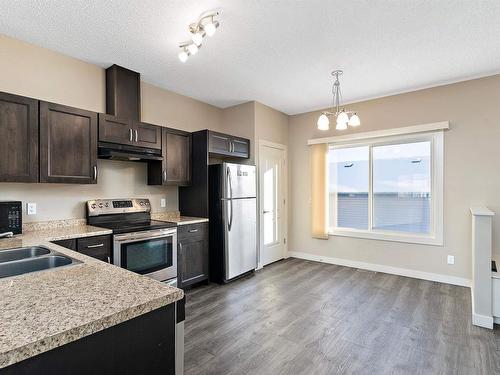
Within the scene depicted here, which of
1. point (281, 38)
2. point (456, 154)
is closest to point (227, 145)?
point (281, 38)

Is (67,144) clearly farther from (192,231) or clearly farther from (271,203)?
(271,203)

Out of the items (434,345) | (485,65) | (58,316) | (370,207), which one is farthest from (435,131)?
(58,316)

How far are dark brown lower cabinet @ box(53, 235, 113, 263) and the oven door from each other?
6cm

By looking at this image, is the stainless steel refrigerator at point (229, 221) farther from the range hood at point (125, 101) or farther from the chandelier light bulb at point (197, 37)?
the chandelier light bulb at point (197, 37)

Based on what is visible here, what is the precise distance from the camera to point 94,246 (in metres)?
2.58

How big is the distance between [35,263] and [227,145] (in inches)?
108

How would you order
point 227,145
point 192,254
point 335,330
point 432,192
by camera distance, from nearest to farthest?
point 335,330
point 192,254
point 432,192
point 227,145

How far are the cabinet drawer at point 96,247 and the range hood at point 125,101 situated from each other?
0.93 metres

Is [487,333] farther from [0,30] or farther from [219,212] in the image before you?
[0,30]

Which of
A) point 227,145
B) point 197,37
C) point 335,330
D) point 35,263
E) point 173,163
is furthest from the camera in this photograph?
point 227,145

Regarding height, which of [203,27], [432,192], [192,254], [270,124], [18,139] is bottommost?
[192,254]

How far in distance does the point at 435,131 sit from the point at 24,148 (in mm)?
4733

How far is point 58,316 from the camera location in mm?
835

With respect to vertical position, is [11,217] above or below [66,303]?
above
